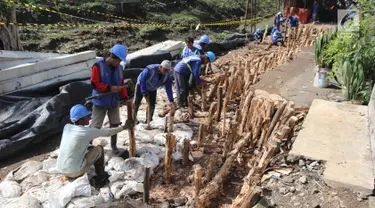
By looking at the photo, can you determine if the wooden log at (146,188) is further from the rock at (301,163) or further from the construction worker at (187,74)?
the construction worker at (187,74)

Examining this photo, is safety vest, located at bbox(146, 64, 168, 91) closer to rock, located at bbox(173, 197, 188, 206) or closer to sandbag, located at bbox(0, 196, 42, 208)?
rock, located at bbox(173, 197, 188, 206)

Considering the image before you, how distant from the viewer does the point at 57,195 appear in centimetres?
359

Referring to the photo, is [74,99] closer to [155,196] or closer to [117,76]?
[117,76]

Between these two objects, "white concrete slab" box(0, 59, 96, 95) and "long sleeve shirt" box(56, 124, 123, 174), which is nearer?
"long sleeve shirt" box(56, 124, 123, 174)

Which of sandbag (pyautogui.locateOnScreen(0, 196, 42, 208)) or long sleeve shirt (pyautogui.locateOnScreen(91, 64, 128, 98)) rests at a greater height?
long sleeve shirt (pyautogui.locateOnScreen(91, 64, 128, 98))

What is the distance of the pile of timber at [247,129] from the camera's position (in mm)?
3514

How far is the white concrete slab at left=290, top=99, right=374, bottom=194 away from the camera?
136 inches

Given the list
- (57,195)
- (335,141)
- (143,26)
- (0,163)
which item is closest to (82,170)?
(57,195)

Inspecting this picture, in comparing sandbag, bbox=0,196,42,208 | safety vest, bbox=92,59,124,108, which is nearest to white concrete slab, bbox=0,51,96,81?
safety vest, bbox=92,59,124,108

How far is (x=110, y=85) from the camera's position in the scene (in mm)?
4387

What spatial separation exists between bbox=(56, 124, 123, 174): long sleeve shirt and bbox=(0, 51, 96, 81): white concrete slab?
3300 millimetres

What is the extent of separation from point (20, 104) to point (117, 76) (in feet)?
8.27

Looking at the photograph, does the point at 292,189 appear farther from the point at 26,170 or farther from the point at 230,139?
the point at 26,170

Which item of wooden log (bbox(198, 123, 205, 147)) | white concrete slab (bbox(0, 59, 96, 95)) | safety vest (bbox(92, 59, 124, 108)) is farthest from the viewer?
white concrete slab (bbox(0, 59, 96, 95))
